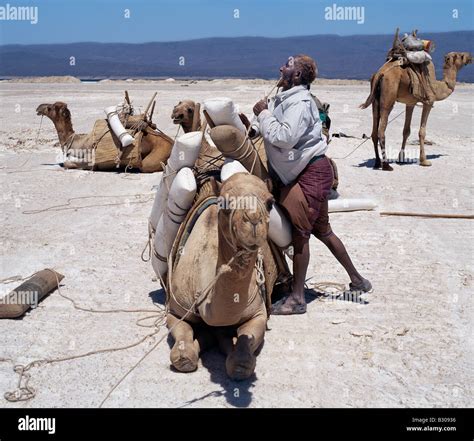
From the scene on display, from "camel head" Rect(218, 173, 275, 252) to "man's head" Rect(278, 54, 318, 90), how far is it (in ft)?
6.74

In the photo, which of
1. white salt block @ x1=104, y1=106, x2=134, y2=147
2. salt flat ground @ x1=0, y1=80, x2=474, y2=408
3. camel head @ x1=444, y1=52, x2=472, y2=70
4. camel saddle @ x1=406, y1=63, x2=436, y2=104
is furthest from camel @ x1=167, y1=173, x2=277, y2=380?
camel head @ x1=444, y1=52, x2=472, y2=70

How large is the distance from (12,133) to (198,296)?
1469cm

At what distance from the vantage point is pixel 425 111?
578 inches

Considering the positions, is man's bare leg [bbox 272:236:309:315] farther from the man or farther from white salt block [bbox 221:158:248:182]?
white salt block [bbox 221:158:248:182]

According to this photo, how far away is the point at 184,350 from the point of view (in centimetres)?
529

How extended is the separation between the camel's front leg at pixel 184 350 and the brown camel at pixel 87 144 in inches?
310

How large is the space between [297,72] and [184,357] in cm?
263

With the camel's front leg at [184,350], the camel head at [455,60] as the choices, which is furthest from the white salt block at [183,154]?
the camel head at [455,60]

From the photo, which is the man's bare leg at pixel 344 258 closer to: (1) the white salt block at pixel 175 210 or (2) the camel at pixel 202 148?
(2) the camel at pixel 202 148

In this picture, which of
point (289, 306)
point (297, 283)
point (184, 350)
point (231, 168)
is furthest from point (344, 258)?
point (184, 350)

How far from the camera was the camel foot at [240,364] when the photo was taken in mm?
5098

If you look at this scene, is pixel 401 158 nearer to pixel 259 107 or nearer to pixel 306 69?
pixel 306 69

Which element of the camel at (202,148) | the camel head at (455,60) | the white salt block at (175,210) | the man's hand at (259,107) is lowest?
the white salt block at (175,210)
